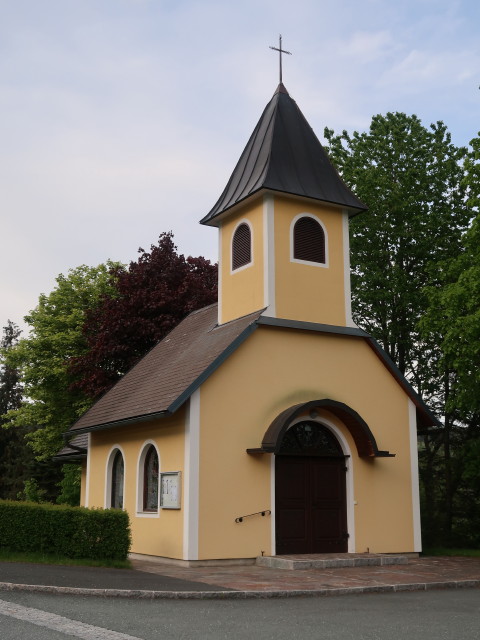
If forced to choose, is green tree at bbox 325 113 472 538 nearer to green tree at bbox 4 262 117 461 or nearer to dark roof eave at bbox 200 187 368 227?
dark roof eave at bbox 200 187 368 227

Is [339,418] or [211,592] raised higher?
[339,418]

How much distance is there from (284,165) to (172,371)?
237 inches

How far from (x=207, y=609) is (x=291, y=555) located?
7.15 metres

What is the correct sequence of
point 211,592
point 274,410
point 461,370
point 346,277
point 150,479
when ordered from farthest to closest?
point 461,370
point 346,277
point 150,479
point 274,410
point 211,592

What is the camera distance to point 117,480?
20.8 metres

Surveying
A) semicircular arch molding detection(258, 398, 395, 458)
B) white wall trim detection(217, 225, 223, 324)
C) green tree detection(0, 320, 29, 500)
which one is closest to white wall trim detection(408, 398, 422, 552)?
semicircular arch molding detection(258, 398, 395, 458)

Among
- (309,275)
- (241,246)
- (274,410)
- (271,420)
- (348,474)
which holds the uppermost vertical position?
(241,246)

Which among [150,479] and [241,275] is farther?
[241,275]

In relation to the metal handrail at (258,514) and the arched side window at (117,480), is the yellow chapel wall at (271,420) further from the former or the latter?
the arched side window at (117,480)

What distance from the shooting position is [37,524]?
49.1 ft

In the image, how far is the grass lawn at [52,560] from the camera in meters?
14.1

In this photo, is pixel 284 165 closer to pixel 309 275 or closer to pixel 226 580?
pixel 309 275

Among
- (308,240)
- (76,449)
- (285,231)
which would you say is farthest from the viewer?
(76,449)

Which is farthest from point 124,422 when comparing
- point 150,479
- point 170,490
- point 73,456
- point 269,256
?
point 73,456
